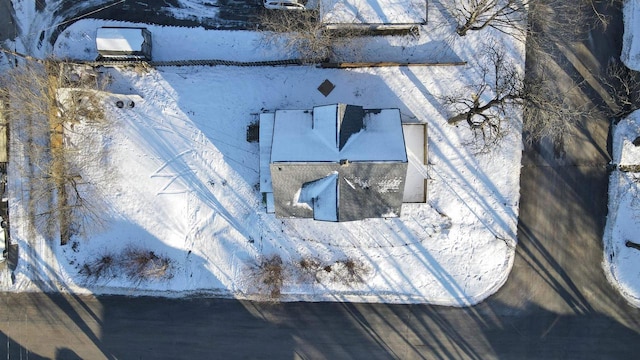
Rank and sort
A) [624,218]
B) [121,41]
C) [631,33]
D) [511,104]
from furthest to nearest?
[624,218] → [631,33] → [511,104] → [121,41]

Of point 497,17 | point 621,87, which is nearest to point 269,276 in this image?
point 497,17

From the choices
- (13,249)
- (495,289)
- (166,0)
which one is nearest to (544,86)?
(495,289)

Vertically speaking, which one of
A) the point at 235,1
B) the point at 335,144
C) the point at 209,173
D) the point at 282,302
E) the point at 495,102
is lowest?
the point at 282,302

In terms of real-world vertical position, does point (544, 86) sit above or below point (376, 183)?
above

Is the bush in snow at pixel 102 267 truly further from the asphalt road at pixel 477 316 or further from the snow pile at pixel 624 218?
the snow pile at pixel 624 218

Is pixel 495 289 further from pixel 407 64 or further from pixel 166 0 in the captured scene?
pixel 166 0

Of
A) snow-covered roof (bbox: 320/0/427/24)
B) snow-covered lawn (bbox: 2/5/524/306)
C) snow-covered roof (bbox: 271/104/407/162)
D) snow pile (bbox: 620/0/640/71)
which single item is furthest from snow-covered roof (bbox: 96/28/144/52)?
snow pile (bbox: 620/0/640/71)

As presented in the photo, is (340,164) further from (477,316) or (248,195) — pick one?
(477,316)

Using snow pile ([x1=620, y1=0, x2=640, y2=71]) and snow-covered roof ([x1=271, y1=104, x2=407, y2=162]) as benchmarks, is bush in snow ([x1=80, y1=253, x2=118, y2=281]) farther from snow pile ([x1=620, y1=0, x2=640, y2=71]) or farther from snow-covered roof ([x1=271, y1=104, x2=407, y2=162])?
snow pile ([x1=620, y1=0, x2=640, y2=71])
